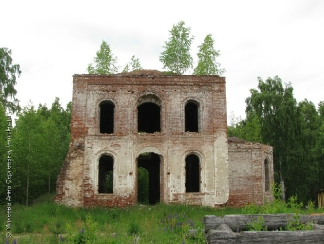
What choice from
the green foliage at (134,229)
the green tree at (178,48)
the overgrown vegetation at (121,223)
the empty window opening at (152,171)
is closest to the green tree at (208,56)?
the green tree at (178,48)

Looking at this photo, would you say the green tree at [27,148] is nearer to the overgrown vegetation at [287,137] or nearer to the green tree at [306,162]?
the overgrown vegetation at [287,137]

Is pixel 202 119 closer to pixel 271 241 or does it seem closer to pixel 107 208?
pixel 107 208

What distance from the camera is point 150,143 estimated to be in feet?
63.9

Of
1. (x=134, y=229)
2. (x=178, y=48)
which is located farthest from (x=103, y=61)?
(x=134, y=229)

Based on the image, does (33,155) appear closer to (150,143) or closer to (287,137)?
(150,143)

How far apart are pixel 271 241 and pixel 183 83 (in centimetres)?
1280

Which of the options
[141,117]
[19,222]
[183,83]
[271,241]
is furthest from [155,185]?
[271,241]

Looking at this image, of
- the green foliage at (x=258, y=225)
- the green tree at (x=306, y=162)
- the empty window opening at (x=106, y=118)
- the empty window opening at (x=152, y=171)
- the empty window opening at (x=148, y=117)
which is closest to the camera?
the green foliage at (x=258, y=225)

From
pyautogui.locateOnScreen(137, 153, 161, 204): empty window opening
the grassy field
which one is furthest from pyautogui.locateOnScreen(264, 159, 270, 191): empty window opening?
pyautogui.locateOnScreen(137, 153, 161, 204): empty window opening

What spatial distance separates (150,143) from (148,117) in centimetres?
663

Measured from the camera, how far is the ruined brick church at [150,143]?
1886 cm

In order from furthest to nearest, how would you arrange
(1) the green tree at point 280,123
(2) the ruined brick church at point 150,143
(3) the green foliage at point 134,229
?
(1) the green tree at point 280,123, (2) the ruined brick church at point 150,143, (3) the green foliage at point 134,229

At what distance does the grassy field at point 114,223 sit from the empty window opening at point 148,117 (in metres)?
7.71

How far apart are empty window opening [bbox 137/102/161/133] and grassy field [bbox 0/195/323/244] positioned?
7.71 m
